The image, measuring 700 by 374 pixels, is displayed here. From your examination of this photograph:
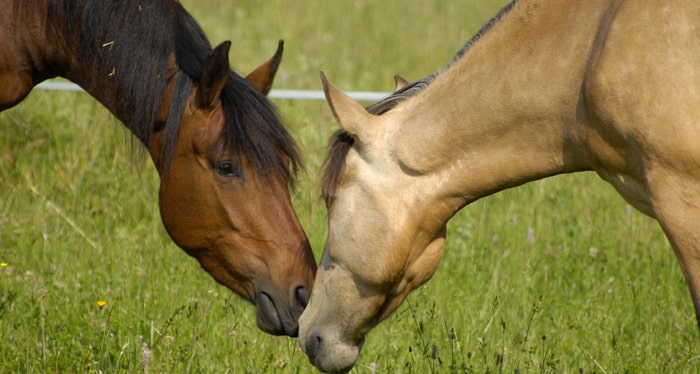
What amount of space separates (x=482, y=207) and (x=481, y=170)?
2.65 meters

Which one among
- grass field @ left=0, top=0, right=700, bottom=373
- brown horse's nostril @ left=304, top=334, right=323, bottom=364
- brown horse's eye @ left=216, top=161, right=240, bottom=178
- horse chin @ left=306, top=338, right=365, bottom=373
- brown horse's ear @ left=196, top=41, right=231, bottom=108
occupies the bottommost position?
grass field @ left=0, top=0, right=700, bottom=373

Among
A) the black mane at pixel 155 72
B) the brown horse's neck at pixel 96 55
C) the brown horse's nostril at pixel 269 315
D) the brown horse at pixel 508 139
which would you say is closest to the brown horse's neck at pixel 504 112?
the brown horse at pixel 508 139

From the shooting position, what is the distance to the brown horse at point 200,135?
355 centimetres

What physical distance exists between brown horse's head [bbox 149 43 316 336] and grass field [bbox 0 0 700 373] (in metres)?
0.25

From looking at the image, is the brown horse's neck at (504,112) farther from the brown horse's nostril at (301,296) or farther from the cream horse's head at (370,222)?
the brown horse's nostril at (301,296)

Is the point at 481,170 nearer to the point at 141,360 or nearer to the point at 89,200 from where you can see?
the point at 141,360

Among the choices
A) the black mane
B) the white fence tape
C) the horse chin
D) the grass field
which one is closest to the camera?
the black mane

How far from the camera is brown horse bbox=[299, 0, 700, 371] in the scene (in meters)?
2.84

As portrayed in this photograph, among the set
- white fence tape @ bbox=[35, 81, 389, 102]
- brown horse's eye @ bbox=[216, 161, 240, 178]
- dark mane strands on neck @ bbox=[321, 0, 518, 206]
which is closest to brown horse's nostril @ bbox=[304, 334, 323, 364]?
dark mane strands on neck @ bbox=[321, 0, 518, 206]

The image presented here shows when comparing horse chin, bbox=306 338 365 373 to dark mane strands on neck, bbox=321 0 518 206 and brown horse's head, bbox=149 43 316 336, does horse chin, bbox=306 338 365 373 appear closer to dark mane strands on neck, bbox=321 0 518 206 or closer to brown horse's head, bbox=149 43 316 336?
brown horse's head, bbox=149 43 316 336

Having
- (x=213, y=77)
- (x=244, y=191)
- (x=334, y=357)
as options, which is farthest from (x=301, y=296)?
(x=213, y=77)

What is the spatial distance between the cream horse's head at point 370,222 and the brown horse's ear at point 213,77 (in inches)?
16.6

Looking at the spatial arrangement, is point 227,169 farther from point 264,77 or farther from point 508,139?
point 508,139

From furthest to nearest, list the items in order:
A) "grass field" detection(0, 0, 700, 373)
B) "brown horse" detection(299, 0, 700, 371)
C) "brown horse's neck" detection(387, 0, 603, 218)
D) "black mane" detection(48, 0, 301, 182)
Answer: "grass field" detection(0, 0, 700, 373)
"black mane" detection(48, 0, 301, 182)
"brown horse's neck" detection(387, 0, 603, 218)
"brown horse" detection(299, 0, 700, 371)
